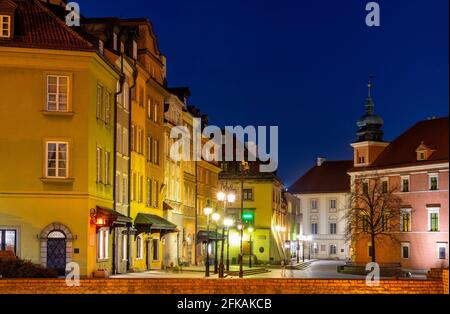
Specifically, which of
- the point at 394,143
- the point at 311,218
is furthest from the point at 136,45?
the point at 311,218

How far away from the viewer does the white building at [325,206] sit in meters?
128

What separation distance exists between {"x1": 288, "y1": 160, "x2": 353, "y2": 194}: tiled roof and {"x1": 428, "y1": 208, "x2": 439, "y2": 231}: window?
49.4m

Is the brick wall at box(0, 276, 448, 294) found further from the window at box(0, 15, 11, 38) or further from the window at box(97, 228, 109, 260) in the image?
the window at box(0, 15, 11, 38)

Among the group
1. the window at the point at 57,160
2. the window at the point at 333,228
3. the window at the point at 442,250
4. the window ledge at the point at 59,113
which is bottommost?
the window at the point at 442,250

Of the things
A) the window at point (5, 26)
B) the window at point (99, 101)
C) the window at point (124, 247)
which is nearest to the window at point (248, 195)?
the window at point (124, 247)

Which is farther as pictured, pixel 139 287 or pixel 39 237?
pixel 39 237

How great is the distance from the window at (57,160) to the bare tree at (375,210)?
3393 centimetres

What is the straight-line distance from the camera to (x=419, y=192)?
82125 millimetres

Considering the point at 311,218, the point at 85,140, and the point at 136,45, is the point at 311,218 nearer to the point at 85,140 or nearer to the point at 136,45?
the point at 136,45

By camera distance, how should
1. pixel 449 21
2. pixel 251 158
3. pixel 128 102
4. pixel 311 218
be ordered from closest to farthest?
1. pixel 449 21
2. pixel 128 102
3. pixel 251 158
4. pixel 311 218

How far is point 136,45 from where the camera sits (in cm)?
5372

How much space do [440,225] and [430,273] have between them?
53018 millimetres

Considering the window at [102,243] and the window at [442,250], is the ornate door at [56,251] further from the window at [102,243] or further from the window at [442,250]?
the window at [442,250]
